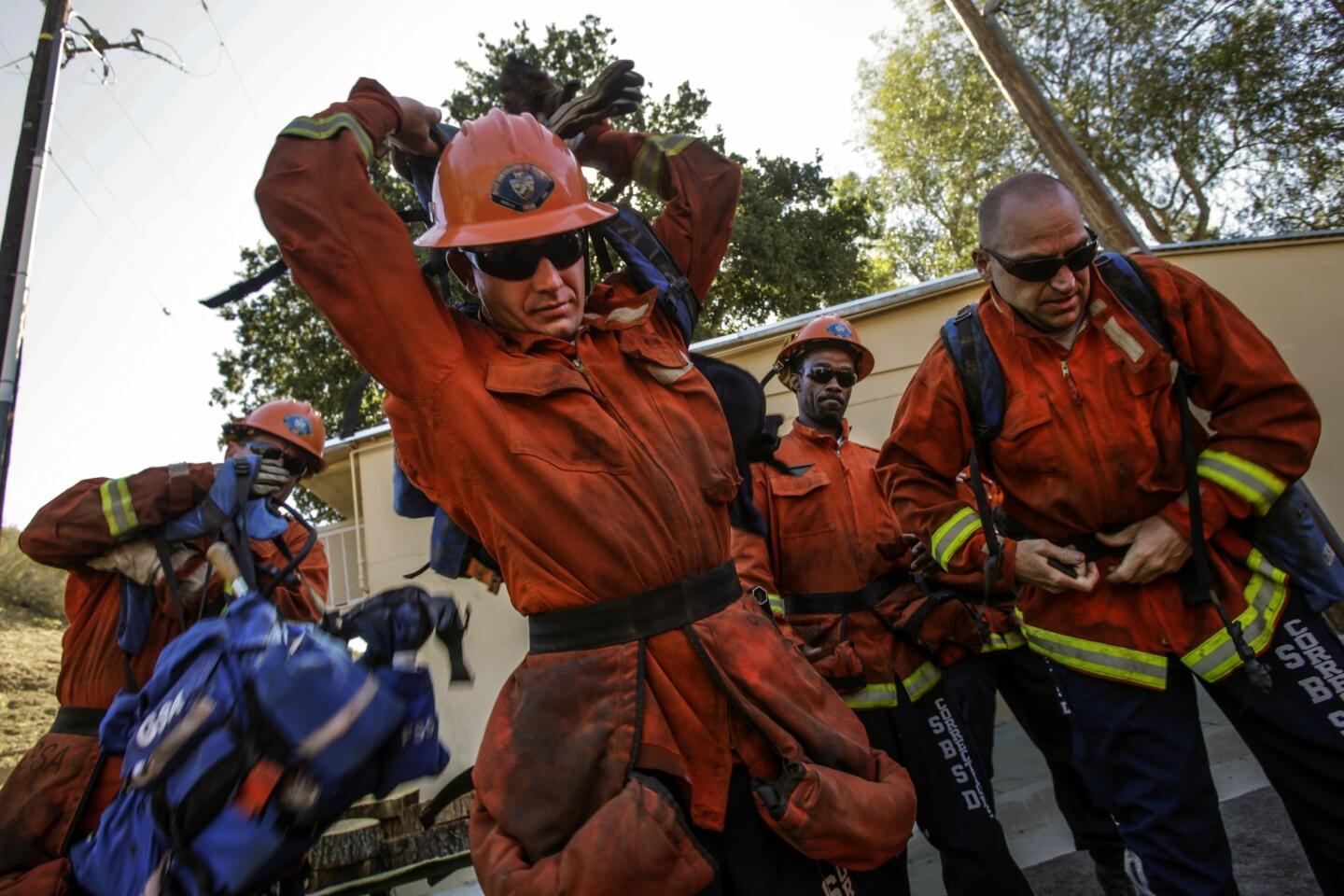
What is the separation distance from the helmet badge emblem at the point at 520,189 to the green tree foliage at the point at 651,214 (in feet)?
46.8

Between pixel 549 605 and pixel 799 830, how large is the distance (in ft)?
2.16

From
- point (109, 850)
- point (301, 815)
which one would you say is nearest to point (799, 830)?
point (301, 815)

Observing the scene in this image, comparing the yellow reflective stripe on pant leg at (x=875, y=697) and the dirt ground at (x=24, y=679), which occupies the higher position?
the yellow reflective stripe on pant leg at (x=875, y=697)

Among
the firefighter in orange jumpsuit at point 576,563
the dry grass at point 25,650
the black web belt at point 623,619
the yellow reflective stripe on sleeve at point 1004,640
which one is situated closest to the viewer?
the firefighter in orange jumpsuit at point 576,563

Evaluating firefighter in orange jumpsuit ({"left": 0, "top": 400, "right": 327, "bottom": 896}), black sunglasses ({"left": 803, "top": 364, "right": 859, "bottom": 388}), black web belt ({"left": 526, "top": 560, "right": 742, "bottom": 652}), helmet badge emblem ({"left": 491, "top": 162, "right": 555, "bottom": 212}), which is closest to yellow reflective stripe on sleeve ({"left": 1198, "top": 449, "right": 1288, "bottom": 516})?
black web belt ({"left": 526, "top": 560, "right": 742, "bottom": 652})

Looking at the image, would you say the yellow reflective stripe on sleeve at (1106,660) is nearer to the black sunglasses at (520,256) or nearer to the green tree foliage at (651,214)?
the black sunglasses at (520,256)

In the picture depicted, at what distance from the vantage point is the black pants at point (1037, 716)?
3941 millimetres

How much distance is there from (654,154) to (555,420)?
0.98 meters

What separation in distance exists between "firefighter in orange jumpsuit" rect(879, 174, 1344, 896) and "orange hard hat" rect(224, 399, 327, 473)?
3339mm

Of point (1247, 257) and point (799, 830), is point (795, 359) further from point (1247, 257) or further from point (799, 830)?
point (1247, 257)

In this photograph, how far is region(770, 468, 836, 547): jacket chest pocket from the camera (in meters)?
4.02

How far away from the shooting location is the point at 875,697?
369 centimetres

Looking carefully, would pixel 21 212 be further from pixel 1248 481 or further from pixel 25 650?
pixel 25 650

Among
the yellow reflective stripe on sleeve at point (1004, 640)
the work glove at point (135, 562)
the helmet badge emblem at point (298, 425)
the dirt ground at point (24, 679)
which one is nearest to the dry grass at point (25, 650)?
the dirt ground at point (24, 679)
